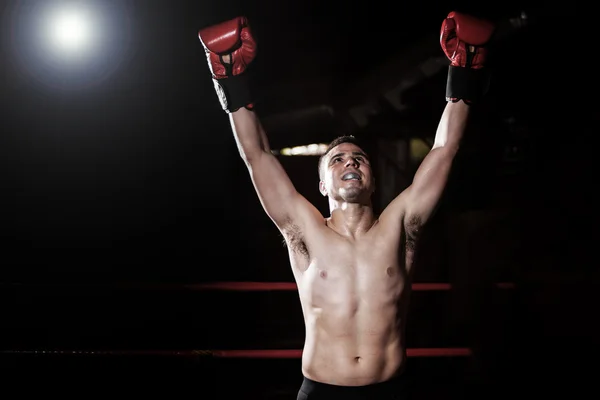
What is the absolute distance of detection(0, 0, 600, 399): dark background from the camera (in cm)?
329

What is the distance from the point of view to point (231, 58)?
189 cm

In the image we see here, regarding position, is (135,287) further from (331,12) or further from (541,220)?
(541,220)

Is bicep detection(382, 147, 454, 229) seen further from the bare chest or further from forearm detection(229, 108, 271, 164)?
forearm detection(229, 108, 271, 164)

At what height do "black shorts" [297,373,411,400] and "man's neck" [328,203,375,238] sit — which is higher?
"man's neck" [328,203,375,238]

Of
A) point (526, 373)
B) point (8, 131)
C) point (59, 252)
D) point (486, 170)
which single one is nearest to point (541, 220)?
point (486, 170)

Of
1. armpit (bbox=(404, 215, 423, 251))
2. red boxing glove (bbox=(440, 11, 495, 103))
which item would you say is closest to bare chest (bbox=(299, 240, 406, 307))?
armpit (bbox=(404, 215, 423, 251))

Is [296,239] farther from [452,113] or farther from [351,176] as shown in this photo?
[452,113]

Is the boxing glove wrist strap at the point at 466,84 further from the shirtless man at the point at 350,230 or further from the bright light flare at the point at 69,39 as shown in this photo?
the bright light flare at the point at 69,39

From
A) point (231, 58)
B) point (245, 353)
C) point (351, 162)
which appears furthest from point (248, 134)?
point (245, 353)

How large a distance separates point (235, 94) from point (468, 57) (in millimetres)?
1079

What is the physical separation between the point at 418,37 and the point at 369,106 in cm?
106

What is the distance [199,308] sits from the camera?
445 centimetres

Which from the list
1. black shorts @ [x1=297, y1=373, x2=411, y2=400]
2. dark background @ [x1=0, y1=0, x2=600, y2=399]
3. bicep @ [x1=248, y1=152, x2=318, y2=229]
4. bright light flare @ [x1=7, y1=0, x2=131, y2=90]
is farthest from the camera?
bright light flare @ [x1=7, y1=0, x2=131, y2=90]

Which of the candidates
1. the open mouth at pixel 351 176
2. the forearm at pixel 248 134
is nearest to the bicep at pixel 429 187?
the open mouth at pixel 351 176
